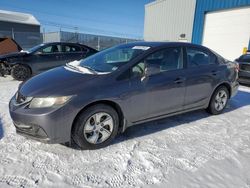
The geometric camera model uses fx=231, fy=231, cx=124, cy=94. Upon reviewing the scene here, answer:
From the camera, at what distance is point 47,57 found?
8367 millimetres

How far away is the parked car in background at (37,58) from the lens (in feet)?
26.0

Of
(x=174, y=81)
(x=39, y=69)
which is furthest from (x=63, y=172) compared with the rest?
(x=39, y=69)

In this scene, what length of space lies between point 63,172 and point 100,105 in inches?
36.9

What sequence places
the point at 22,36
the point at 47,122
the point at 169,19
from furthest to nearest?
the point at 169,19, the point at 22,36, the point at 47,122

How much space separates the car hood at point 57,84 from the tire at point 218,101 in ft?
8.59

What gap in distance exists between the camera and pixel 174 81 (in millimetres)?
3779

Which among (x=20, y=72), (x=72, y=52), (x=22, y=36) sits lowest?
(x=20, y=72)

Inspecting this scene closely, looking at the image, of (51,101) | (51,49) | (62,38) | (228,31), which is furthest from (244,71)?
(62,38)

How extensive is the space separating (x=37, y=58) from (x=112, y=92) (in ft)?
19.7

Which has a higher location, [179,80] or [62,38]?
[62,38]

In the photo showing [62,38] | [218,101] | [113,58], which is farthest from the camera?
[62,38]

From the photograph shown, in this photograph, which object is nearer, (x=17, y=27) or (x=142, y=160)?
(x=142, y=160)

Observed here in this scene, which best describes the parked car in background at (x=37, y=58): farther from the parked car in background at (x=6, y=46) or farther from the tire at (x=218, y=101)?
the tire at (x=218, y=101)

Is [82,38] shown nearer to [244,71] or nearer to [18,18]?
[18,18]
